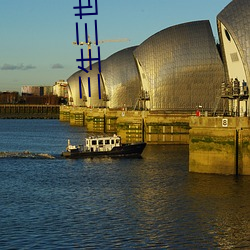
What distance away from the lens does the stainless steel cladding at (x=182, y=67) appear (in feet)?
281

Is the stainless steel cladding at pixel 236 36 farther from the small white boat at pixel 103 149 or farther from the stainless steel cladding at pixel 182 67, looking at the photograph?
the stainless steel cladding at pixel 182 67

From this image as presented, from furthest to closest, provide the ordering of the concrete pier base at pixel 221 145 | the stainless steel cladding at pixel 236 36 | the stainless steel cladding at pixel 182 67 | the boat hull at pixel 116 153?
the stainless steel cladding at pixel 182 67 → the boat hull at pixel 116 153 → the stainless steel cladding at pixel 236 36 → the concrete pier base at pixel 221 145

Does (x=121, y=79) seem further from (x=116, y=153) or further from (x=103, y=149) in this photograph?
(x=116, y=153)

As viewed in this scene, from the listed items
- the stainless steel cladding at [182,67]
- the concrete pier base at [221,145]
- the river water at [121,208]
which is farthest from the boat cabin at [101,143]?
the stainless steel cladding at [182,67]

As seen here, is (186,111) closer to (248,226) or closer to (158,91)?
(158,91)

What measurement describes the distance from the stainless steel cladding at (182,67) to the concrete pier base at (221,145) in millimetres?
36915

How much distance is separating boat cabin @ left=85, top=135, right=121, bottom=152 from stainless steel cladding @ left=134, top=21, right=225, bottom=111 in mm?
23202

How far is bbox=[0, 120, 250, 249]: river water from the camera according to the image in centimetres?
3144

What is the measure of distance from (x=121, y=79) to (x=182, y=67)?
114 ft

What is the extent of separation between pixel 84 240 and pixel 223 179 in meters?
17.5

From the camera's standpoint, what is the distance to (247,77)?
5578cm

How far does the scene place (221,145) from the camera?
4803cm

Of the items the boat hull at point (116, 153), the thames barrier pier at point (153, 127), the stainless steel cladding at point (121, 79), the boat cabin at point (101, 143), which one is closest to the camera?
the boat hull at point (116, 153)

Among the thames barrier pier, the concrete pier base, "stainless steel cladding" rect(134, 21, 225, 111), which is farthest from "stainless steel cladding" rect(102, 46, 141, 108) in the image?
the concrete pier base
